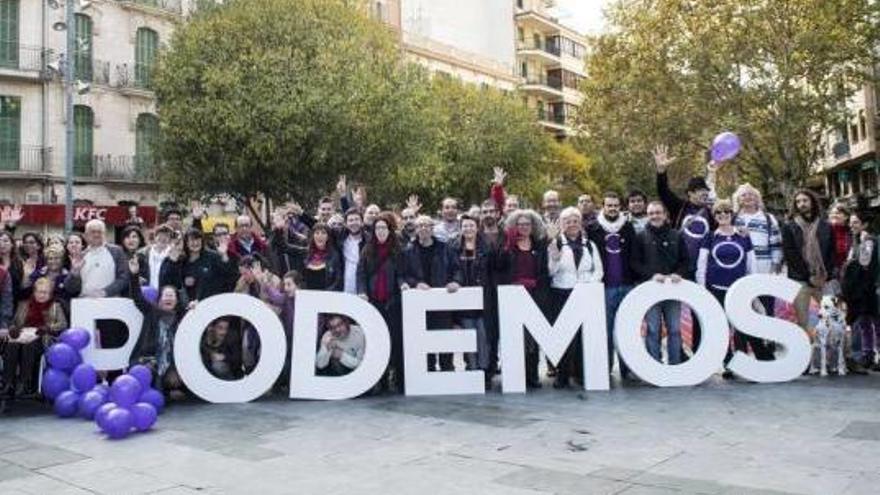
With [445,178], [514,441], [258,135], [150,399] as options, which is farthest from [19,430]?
[445,178]

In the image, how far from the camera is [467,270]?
29.9 ft

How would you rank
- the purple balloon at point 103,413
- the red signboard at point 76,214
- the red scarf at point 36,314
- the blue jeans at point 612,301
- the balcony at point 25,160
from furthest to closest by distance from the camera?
the balcony at point 25,160
the red signboard at point 76,214
the blue jeans at point 612,301
the red scarf at point 36,314
the purple balloon at point 103,413

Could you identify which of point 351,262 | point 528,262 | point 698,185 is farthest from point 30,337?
point 698,185

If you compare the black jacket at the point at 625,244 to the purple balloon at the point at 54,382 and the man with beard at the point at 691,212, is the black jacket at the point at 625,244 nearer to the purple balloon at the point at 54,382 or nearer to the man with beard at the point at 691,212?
the man with beard at the point at 691,212

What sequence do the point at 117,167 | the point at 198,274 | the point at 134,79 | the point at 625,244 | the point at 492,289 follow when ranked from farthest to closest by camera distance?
the point at 134,79, the point at 117,167, the point at 625,244, the point at 492,289, the point at 198,274

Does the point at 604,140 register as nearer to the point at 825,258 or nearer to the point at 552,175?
the point at 552,175

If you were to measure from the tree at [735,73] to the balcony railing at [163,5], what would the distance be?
56.5 ft

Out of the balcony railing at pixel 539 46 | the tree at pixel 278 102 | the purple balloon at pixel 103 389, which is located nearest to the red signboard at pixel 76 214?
the tree at pixel 278 102

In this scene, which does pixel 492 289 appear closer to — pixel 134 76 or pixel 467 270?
pixel 467 270

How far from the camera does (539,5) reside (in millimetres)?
65312

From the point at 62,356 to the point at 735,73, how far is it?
2559cm

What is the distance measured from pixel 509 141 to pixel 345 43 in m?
14.2

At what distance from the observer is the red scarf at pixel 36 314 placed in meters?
8.49

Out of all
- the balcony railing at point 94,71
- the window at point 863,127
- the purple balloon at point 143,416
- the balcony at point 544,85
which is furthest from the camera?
the balcony at point 544,85
